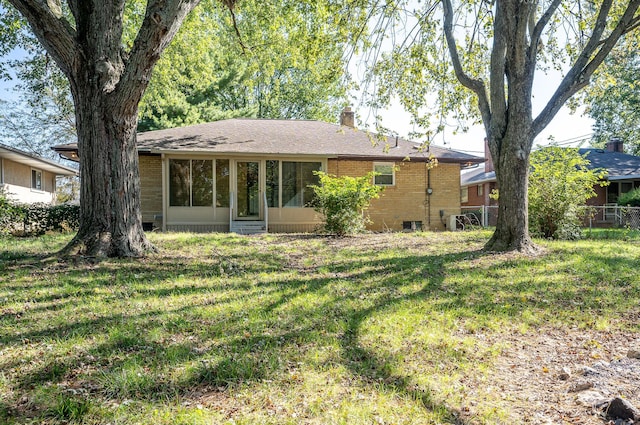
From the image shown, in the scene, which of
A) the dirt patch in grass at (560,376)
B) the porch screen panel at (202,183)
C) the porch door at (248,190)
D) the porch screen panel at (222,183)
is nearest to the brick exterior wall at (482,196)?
the porch door at (248,190)

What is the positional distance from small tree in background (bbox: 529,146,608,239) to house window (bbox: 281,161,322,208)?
24.7ft

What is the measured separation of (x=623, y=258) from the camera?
7.88 metres

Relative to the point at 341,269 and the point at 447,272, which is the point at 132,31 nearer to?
the point at 341,269

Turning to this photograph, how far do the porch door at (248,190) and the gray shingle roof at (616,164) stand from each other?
725 inches

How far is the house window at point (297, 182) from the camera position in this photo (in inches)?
616

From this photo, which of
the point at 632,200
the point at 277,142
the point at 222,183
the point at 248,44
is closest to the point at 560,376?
the point at 248,44

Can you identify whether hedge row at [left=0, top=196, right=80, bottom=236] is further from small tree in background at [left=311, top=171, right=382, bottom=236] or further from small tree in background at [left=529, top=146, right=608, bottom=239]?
small tree in background at [left=529, top=146, right=608, bottom=239]

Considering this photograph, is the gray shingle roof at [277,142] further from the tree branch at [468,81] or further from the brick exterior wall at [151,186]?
the tree branch at [468,81]

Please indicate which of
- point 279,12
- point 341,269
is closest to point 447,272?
point 341,269

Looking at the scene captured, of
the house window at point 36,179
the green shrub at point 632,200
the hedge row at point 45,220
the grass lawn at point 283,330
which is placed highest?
the house window at point 36,179

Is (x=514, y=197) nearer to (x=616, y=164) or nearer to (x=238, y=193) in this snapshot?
(x=238, y=193)

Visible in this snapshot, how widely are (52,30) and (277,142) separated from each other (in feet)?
31.8

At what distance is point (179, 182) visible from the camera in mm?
15023

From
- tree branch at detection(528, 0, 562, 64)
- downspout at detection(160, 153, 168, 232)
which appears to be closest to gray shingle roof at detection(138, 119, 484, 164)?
downspout at detection(160, 153, 168, 232)
